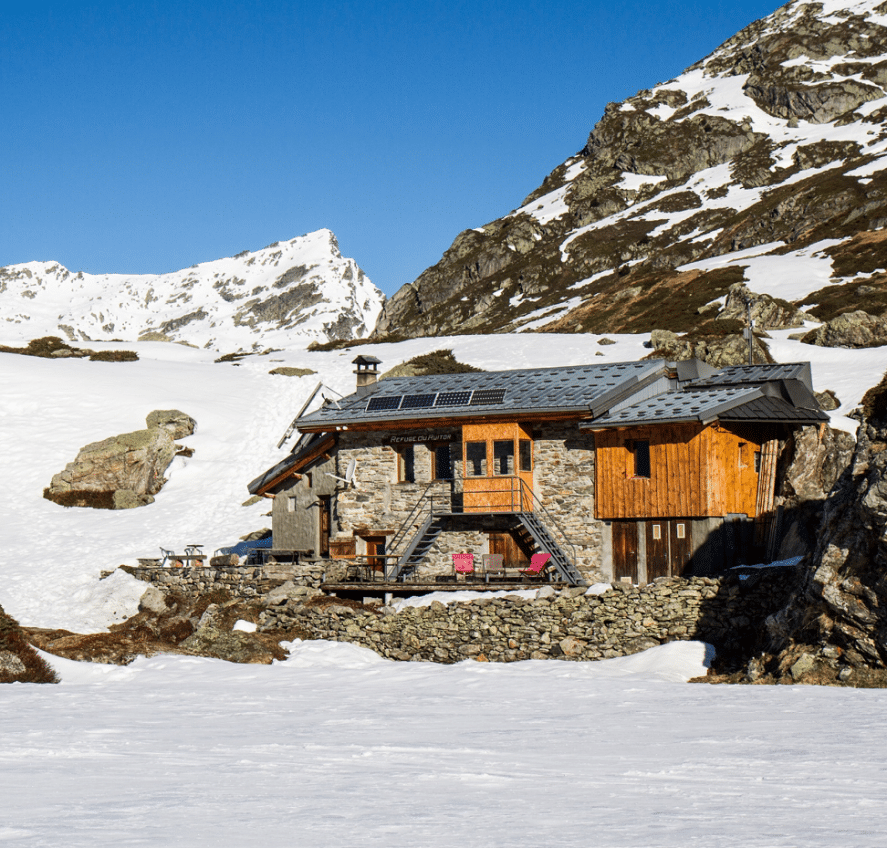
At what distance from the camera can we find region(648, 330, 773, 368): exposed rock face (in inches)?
2146

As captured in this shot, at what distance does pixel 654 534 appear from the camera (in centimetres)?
3031

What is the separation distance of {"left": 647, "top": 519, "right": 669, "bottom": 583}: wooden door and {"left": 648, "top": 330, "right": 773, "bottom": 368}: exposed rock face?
72.6 ft

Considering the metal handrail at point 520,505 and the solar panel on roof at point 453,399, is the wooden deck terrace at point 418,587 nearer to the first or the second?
the metal handrail at point 520,505

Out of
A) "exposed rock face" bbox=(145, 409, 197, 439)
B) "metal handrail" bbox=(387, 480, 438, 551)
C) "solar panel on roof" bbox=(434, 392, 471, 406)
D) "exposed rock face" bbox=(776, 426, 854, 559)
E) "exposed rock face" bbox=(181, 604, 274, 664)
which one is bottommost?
"exposed rock face" bbox=(181, 604, 274, 664)

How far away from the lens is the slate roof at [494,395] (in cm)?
3209

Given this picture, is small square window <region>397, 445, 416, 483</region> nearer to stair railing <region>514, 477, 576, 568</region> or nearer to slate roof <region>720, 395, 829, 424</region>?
stair railing <region>514, 477, 576, 568</region>

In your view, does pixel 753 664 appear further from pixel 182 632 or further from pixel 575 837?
pixel 182 632

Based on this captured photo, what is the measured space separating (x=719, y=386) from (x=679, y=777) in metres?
21.4

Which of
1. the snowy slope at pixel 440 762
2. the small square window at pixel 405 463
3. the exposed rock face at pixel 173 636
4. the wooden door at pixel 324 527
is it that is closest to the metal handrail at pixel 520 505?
the small square window at pixel 405 463

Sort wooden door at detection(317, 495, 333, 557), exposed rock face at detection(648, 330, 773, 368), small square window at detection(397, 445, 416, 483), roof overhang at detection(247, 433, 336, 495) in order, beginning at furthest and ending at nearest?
1. exposed rock face at detection(648, 330, 773, 368)
2. wooden door at detection(317, 495, 333, 557)
3. roof overhang at detection(247, 433, 336, 495)
4. small square window at detection(397, 445, 416, 483)

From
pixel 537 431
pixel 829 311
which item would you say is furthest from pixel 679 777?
pixel 829 311

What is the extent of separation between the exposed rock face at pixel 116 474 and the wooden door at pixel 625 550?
25.4m

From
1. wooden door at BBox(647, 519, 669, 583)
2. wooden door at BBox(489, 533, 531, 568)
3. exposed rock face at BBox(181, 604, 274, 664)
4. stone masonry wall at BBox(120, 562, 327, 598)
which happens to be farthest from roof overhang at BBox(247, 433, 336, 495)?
wooden door at BBox(647, 519, 669, 583)

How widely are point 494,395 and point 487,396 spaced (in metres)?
0.24
